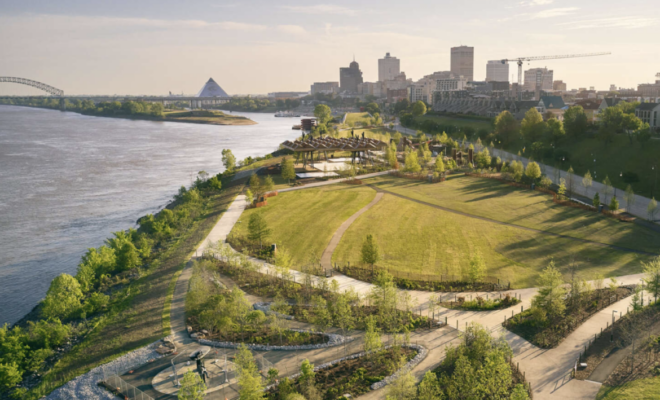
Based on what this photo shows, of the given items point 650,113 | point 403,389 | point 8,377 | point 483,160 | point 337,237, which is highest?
point 650,113

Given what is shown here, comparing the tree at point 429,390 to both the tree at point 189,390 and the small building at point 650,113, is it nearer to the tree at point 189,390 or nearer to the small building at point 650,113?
the tree at point 189,390

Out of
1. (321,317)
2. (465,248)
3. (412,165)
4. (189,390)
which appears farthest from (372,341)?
(412,165)

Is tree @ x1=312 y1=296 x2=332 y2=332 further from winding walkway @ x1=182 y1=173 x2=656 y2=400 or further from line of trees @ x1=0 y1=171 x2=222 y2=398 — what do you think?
line of trees @ x1=0 y1=171 x2=222 y2=398

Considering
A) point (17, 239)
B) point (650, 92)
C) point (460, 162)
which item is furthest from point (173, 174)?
point (650, 92)

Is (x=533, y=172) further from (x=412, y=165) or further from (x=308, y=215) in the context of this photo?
(x=308, y=215)

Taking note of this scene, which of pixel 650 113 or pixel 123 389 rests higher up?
pixel 650 113

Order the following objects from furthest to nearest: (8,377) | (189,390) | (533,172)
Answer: (533,172) → (8,377) → (189,390)

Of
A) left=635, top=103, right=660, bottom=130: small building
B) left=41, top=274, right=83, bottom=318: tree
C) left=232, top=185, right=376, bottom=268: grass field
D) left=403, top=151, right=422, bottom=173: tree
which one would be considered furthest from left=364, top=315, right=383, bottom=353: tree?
left=635, top=103, right=660, bottom=130: small building
